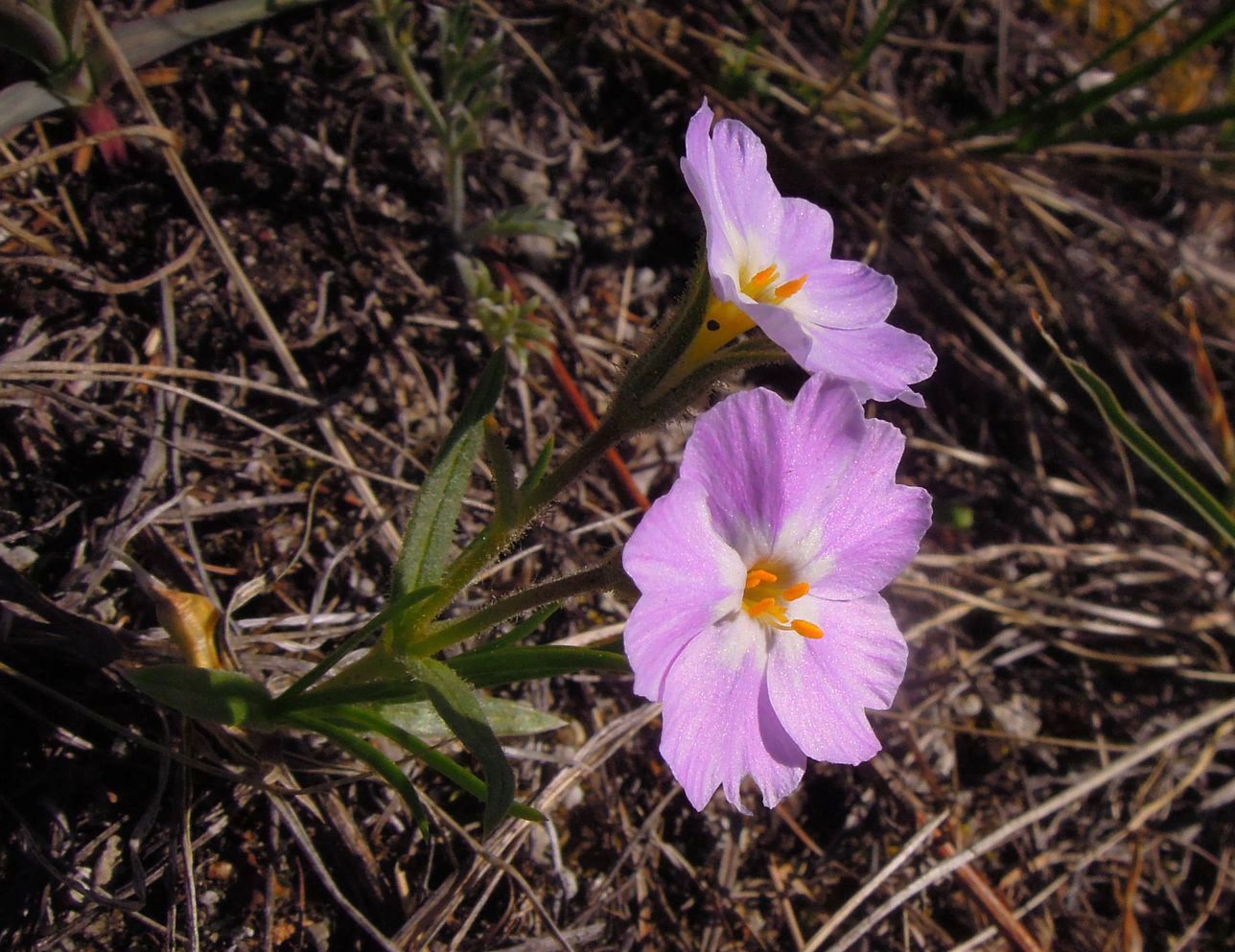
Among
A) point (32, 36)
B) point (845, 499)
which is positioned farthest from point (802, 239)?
point (32, 36)

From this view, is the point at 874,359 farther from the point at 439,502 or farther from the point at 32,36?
the point at 32,36

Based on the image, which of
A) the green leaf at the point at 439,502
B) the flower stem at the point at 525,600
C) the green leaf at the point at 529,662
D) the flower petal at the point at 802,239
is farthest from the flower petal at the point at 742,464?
the green leaf at the point at 439,502

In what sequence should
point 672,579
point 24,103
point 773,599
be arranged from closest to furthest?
point 672,579
point 773,599
point 24,103

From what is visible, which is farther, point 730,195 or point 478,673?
point 478,673

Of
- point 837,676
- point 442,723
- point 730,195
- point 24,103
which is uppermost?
point 24,103

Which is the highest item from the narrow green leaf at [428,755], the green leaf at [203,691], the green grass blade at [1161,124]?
the green grass blade at [1161,124]

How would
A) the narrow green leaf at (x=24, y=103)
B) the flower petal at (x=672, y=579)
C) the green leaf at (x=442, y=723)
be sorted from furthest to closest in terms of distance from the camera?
the narrow green leaf at (x=24, y=103), the green leaf at (x=442, y=723), the flower petal at (x=672, y=579)

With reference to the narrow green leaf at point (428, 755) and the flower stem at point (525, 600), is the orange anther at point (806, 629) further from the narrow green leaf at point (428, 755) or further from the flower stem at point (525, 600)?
the narrow green leaf at point (428, 755)

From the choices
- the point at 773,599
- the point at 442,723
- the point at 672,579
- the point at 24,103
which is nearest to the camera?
the point at 672,579
